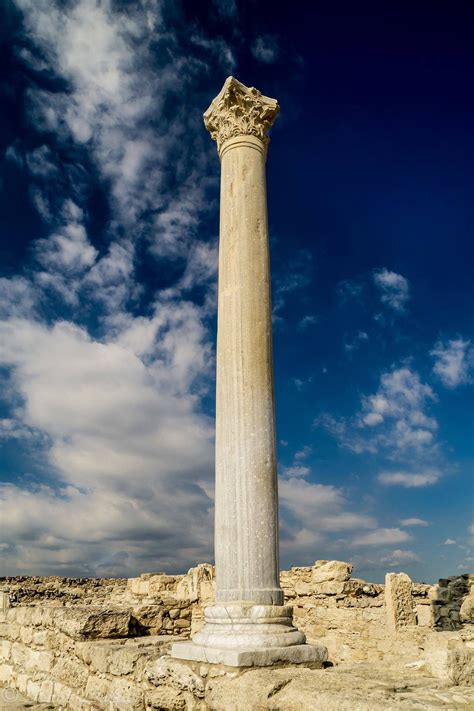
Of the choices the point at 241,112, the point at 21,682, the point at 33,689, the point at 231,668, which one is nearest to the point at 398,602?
the point at 21,682

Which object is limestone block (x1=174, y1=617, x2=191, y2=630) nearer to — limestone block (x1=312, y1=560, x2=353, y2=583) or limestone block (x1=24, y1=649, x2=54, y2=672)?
limestone block (x1=24, y1=649, x2=54, y2=672)

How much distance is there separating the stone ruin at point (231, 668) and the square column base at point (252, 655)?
6 centimetres

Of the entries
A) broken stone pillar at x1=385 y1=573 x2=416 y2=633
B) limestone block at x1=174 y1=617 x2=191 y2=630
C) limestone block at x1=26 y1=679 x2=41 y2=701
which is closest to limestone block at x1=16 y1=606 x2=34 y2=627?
limestone block at x1=26 y1=679 x2=41 y2=701

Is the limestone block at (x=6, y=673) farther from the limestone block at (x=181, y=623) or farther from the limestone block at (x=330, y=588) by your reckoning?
the limestone block at (x=330, y=588)

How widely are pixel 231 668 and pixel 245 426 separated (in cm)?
209

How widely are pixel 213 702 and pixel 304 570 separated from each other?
39.0 ft

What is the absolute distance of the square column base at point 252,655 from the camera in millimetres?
4504

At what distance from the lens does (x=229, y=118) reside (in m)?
6.97

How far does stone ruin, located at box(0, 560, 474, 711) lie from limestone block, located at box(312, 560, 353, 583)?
48 millimetres

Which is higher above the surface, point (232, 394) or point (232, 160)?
point (232, 160)

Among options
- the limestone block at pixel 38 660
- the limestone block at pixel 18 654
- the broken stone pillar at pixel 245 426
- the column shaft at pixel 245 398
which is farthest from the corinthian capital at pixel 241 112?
the limestone block at pixel 18 654

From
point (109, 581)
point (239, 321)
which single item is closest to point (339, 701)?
point (239, 321)

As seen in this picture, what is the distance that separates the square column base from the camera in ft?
14.8

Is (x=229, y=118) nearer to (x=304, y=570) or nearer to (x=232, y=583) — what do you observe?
(x=232, y=583)
